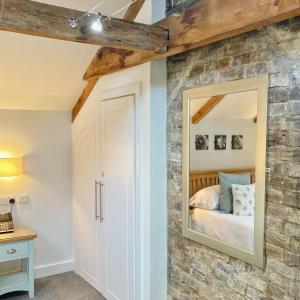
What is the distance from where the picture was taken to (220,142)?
93.0 inches

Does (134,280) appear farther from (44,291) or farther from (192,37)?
(192,37)

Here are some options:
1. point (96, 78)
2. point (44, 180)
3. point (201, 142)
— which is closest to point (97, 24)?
point (201, 142)

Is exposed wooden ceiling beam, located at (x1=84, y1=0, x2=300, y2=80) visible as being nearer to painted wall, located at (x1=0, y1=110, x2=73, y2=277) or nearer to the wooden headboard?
the wooden headboard

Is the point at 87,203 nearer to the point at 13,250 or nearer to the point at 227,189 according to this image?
the point at 13,250

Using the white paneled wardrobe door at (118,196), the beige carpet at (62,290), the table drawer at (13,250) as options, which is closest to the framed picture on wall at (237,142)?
the white paneled wardrobe door at (118,196)

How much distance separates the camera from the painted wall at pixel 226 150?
6.72 ft

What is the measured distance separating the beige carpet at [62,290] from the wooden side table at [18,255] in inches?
4.7

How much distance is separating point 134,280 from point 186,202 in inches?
36.3

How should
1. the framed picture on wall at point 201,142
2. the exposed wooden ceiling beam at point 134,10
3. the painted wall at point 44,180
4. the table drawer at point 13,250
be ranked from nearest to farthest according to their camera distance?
the framed picture on wall at point 201,142 < the exposed wooden ceiling beam at point 134,10 < the table drawer at point 13,250 < the painted wall at point 44,180

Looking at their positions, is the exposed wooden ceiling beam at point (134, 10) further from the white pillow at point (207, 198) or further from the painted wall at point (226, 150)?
the white pillow at point (207, 198)

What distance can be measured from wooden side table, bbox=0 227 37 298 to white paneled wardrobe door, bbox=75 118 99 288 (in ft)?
1.86

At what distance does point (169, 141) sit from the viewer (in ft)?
8.94

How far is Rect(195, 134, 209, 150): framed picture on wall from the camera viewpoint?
2.45 metres

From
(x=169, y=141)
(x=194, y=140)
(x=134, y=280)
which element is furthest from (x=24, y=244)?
(x=194, y=140)
